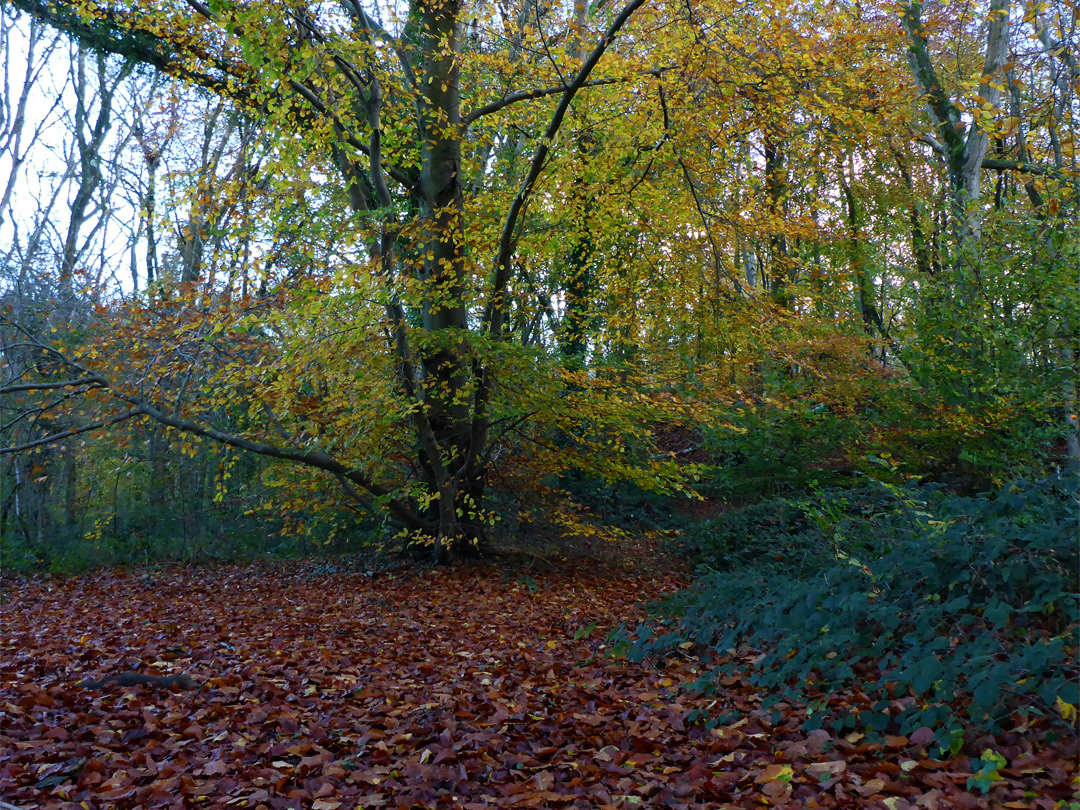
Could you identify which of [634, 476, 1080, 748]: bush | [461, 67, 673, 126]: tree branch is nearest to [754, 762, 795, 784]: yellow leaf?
[634, 476, 1080, 748]: bush

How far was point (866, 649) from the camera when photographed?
3.81 m

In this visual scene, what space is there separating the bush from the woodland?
0.03 m

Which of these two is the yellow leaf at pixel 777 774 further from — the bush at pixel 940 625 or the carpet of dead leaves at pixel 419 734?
the bush at pixel 940 625

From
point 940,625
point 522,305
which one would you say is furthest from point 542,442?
point 940,625

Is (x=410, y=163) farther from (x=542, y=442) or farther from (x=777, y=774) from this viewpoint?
(x=777, y=774)

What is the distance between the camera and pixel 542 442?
9961 mm

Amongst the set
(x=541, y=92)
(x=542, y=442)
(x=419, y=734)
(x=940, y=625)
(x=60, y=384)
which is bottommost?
(x=419, y=734)

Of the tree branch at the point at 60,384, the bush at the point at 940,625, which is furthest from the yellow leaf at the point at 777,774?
the tree branch at the point at 60,384

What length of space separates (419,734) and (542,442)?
6300 millimetres

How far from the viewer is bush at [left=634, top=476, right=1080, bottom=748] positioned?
3.01 meters

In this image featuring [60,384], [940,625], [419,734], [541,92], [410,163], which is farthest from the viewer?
[410,163]

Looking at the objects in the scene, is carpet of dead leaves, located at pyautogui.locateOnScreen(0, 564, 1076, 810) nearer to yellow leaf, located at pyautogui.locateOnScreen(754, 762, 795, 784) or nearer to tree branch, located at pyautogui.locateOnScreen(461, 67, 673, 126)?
yellow leaf, located at pyautogui.locateOnScreen(754, 762, 795, 784)

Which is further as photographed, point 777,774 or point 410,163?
point 410,163

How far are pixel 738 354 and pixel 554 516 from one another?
4057mm
